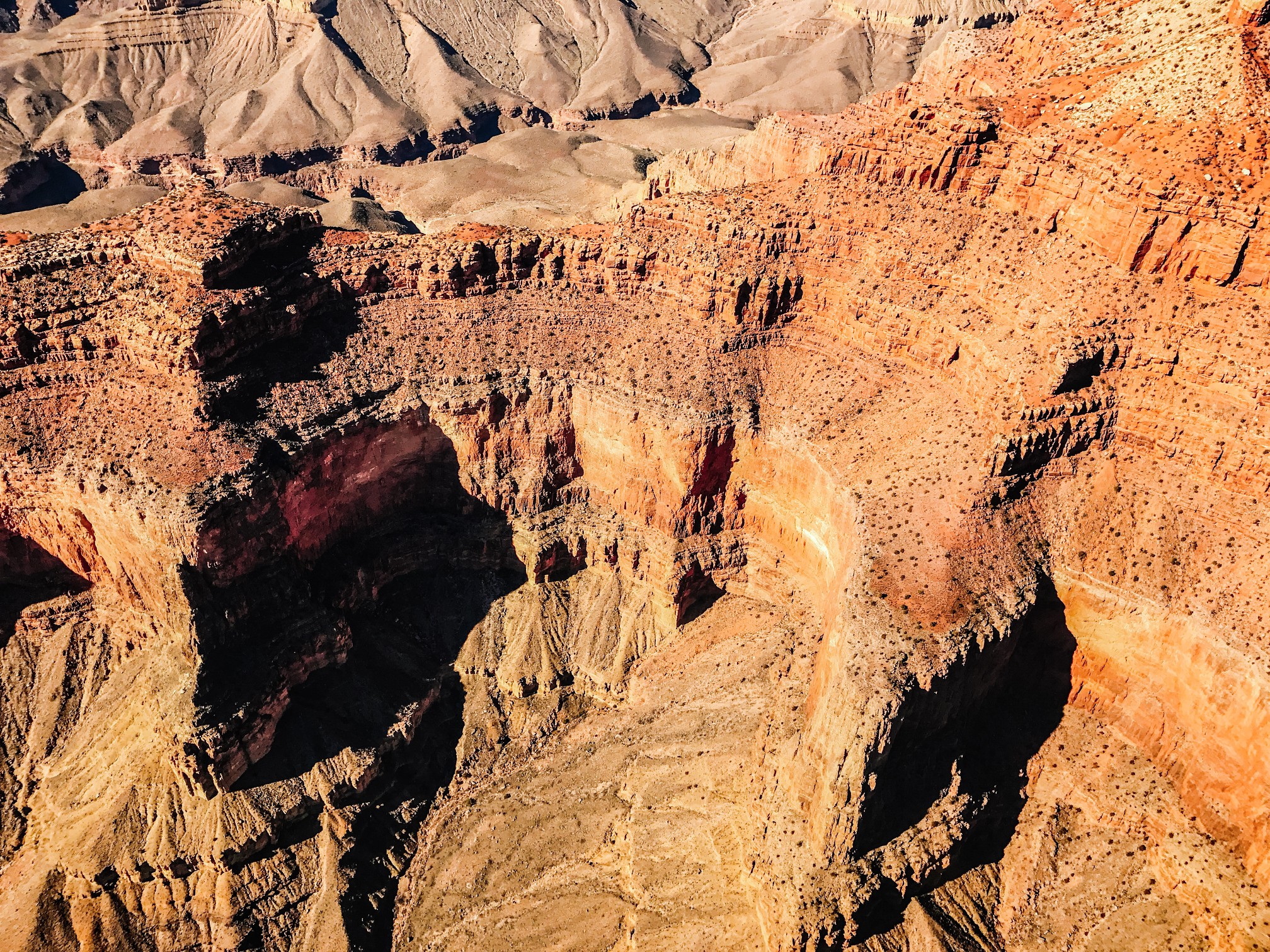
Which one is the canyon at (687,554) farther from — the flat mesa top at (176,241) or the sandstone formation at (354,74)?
the sandstone formation at (354,74)

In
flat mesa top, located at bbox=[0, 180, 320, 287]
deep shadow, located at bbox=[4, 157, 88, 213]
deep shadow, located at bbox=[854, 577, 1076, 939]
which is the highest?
flat mesa top, located at bbox=[0, 180, 320, 287]

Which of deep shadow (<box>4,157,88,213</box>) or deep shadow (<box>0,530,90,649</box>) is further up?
deep shadow (<box>0,530,90,649</box>)

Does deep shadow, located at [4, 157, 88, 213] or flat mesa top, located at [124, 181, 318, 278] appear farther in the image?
deep shadow, located at [4, 157, 88, 213]

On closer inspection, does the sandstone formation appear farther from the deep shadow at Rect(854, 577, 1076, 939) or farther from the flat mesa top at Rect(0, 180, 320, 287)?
the deep shadow at Rect(854, 577, 1076, 939)

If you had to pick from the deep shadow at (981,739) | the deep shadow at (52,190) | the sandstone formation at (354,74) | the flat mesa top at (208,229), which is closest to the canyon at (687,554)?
the deep shadow at (981,739)

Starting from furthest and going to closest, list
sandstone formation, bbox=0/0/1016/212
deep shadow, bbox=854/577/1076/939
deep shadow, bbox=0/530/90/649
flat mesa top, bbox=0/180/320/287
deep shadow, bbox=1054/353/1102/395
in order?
sandstone formation, bbox=0/0/1016/212 → flat mesa top, bbox=0/180/320/287 → deep shadow, bbox=0/530/90/649 → deep shadow, bbox=1054/353/1102/395 → deep shadow, bbox=854/577/1076/939

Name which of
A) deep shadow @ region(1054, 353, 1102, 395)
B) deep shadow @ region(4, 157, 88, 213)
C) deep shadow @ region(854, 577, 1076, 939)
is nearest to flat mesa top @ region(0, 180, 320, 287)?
deep shadow @ region(854, 577, 1076, 939)

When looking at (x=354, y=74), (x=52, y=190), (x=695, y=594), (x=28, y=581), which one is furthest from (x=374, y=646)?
(x=354, y=74)

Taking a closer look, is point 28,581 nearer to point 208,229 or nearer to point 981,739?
point 208,229
